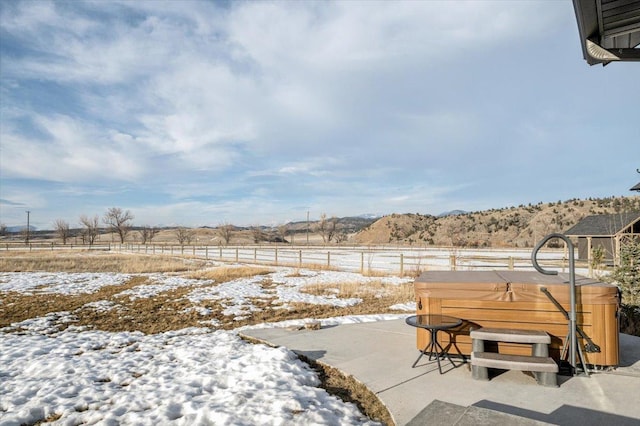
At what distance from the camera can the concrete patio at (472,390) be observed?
10.8 ft

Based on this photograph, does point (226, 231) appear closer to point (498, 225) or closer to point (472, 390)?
point (498, 225)

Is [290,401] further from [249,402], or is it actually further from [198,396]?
[198,396]

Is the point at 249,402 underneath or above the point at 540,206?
underneath

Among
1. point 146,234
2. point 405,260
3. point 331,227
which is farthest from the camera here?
point 146,234

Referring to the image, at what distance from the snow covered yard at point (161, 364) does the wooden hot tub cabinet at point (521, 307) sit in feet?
6.41

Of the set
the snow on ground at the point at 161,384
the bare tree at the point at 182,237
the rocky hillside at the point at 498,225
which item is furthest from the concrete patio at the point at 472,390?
the bare tree at the point at 182,237

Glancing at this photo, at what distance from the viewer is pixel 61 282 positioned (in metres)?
→ 15.5

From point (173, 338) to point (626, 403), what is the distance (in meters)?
6.69

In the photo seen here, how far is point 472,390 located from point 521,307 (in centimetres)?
130

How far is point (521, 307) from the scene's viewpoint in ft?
15.5

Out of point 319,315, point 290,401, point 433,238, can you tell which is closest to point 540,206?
point 433,238

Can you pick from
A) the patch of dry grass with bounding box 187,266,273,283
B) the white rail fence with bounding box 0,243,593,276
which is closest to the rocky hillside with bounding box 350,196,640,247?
the white rail fence with bounding box 0,243,593,276

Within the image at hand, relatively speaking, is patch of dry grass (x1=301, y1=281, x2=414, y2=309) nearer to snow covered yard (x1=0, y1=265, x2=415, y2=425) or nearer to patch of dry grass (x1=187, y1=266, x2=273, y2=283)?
snow covered yard (x1=0, y1=265, x2=415, y2=425)

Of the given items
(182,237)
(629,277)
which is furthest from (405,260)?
(182,237)
